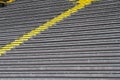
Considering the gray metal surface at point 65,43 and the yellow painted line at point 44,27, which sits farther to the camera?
the yellow painted line at point 44,27

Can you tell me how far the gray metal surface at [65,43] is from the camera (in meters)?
6.52

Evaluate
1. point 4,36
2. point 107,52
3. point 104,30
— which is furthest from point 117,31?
point 4,36

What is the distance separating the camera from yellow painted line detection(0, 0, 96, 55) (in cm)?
822

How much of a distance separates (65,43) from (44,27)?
115cm

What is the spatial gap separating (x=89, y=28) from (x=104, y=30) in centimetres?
41

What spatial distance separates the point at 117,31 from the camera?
24.7 feet

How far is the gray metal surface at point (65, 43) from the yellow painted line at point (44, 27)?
0.48 feet

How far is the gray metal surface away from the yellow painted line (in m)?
0.15

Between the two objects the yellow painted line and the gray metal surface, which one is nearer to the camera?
the gray metal surface

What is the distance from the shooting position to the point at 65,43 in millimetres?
7641

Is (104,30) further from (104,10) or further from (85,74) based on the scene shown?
(85,74)

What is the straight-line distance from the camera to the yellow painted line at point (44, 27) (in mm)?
8217

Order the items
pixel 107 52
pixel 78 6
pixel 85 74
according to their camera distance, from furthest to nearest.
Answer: pixel 78 6 → pixel 107 52 → pixel 85 74

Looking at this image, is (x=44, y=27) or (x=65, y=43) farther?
(x=44, y=27)
